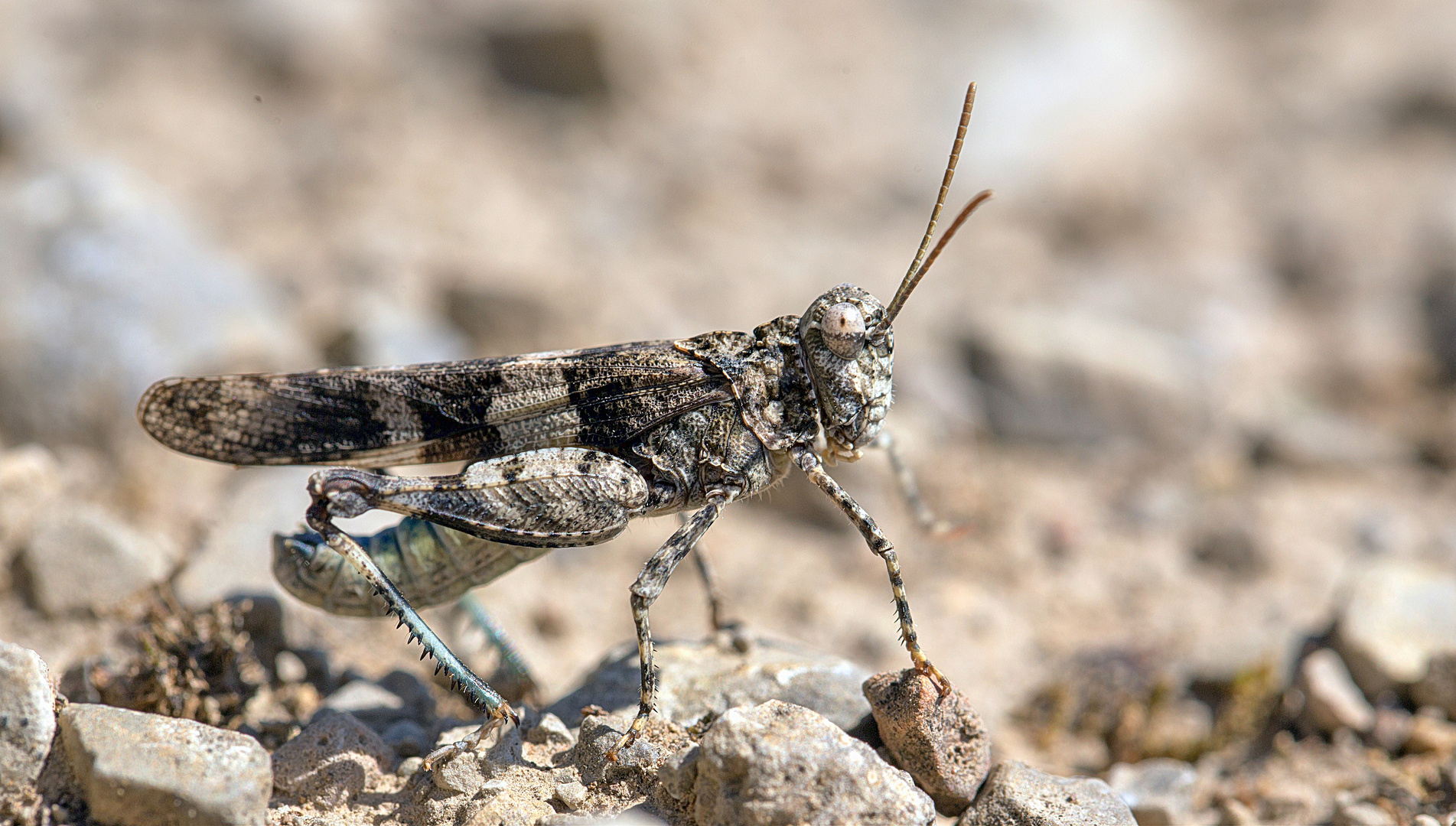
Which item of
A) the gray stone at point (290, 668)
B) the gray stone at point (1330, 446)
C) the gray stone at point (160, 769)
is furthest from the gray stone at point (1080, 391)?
the gray stone at point (160, 769)

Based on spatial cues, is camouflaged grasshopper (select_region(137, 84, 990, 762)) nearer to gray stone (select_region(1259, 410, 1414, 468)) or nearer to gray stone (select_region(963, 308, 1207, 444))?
gray stone (select_region(963, 308, 1207, 444))

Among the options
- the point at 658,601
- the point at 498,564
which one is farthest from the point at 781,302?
the point at 498,564

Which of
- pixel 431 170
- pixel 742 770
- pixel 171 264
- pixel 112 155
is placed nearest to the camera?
pixel 742 770

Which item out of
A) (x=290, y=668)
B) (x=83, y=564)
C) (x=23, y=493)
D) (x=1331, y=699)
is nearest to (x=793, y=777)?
(x=290, y=668)

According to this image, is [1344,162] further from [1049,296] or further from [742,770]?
[742,770]

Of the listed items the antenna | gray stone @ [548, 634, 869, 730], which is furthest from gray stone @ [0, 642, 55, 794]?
the antenna
